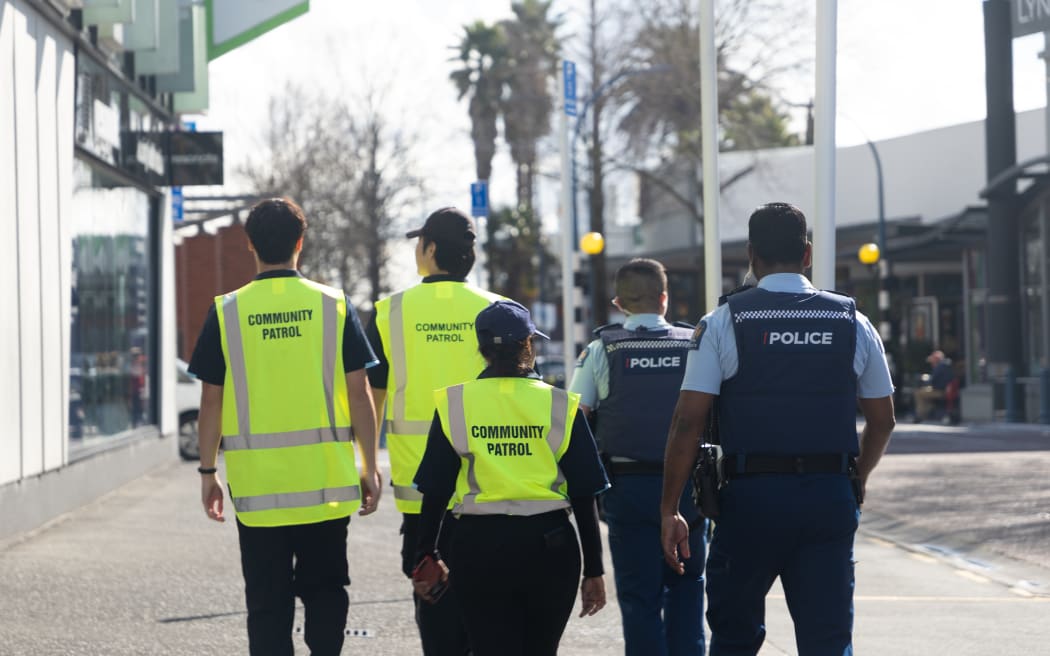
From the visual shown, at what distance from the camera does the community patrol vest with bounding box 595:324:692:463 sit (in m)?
6.32

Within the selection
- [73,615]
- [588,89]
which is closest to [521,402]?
[73,615]

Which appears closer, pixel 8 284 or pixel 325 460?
pixel 325 460

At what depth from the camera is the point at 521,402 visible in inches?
188

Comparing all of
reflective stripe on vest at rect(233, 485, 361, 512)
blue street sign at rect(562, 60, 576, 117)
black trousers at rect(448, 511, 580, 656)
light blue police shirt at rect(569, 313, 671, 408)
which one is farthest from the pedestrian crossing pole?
black trousers at rect(448, 511, 580, 656)

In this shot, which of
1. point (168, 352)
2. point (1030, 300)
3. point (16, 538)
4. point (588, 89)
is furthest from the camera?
point (588, 89)

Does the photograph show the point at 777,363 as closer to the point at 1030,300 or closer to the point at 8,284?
the point at 8,284

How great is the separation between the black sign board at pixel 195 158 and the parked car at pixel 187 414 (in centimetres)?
387

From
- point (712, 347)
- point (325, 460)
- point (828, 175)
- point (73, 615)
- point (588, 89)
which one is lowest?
point (73, 615)

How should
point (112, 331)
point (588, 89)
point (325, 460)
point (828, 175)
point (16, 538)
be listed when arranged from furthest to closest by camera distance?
point (588, 89) < point (112, 331) < point (16, 538) < point (828, 175) < point (325, 460)

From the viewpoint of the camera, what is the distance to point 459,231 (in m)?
6.05

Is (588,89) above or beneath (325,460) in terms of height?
above

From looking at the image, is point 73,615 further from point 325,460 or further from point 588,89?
point 588,89

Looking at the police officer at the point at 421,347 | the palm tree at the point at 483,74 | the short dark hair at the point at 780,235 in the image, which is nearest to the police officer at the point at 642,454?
the police officer at the point at 421,347

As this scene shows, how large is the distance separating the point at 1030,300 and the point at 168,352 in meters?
19.6
